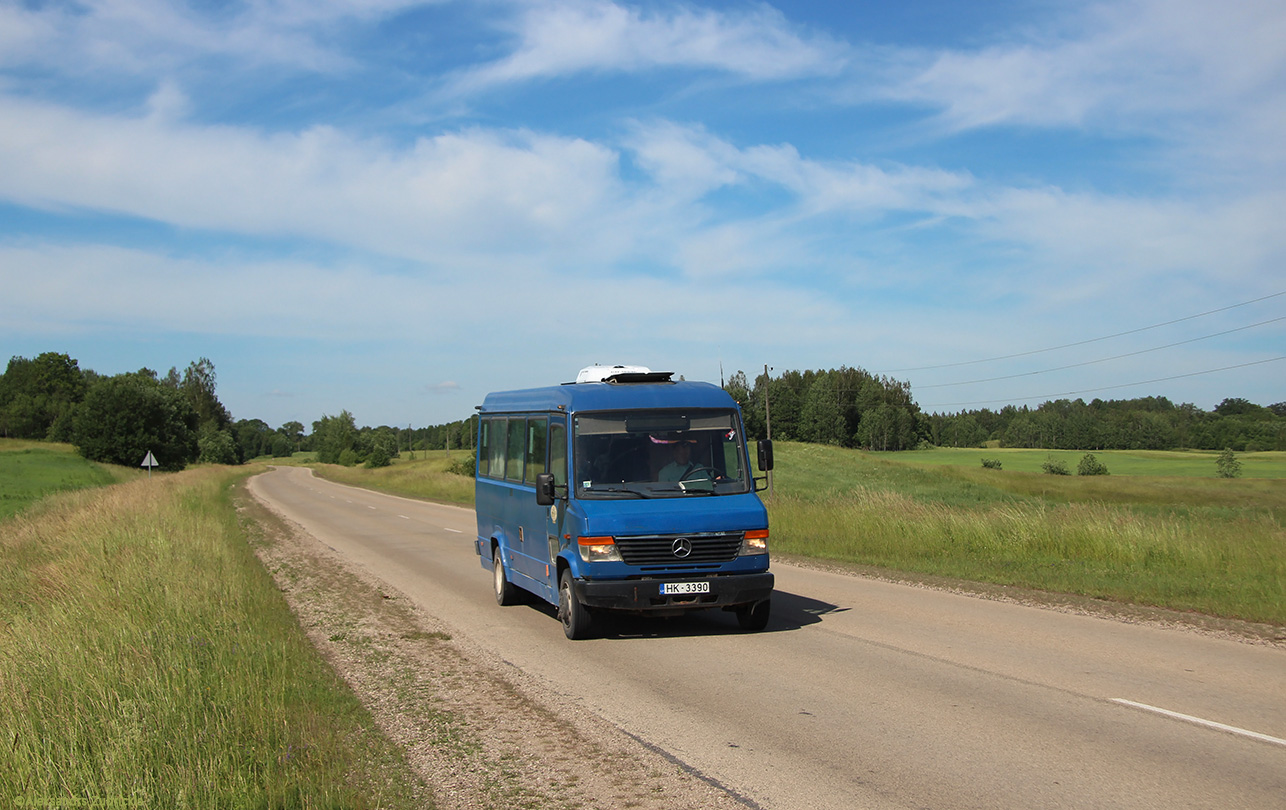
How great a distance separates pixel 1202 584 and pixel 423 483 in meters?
50.4

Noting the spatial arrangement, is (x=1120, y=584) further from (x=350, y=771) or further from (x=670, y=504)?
(x=350, y=771)

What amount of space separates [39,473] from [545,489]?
2640 inches

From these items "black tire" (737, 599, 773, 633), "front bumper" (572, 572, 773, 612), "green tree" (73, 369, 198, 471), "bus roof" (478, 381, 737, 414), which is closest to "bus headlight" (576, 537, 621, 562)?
"front bumper" (572, 572, 773, 612)

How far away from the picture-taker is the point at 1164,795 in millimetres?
4801

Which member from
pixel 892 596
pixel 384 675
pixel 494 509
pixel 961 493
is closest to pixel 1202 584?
pixel 892 596

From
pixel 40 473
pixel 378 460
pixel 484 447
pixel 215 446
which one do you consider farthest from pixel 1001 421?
pixel 484 447

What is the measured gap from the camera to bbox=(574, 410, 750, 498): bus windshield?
32.4 ft

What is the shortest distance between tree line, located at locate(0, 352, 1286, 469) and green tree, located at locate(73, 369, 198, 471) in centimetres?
12

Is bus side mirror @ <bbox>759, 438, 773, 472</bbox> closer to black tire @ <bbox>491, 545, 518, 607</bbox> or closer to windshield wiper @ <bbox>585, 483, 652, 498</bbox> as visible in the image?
windshield wiper @ <bbox>585, 483, 652, 498</bbox>

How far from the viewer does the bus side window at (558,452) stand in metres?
10.1

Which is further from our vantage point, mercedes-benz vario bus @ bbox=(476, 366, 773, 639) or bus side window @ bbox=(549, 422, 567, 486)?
bus side window @ bbox=(549, 422, 567, 486)

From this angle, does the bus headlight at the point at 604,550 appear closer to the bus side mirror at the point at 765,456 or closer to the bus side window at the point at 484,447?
the bus side mirror at the point at 765,456

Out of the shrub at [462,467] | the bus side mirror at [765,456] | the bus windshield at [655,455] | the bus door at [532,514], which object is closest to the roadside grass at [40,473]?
the shrub at [462,467]

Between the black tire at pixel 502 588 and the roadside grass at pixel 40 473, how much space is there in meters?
29.3
